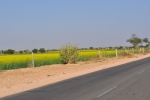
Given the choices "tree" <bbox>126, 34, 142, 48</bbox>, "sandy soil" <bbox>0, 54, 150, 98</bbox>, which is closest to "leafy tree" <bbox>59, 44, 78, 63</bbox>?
"sandy soil" <bbox>0, 54, 150, 98</bbox>

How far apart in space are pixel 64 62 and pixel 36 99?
32282 millimetres

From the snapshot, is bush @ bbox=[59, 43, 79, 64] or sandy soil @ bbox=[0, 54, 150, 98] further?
bush @ bbox=[59, 43, 79, 64]

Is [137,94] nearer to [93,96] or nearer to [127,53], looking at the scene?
[93,96]

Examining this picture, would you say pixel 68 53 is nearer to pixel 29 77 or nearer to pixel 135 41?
pixel 29 77

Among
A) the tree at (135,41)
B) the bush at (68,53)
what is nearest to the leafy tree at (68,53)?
the bush at (68,53)

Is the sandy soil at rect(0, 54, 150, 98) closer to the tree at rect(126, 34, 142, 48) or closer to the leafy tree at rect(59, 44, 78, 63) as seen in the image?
the leafy tree at rect(59, 44, 78, 63)

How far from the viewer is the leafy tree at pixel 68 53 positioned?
43906 millimetres

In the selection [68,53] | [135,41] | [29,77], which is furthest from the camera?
[135,41]

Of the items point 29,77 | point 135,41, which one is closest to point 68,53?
point 29,77

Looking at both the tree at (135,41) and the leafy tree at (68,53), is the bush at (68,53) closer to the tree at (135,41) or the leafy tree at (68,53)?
the leafy tree at (68,53)

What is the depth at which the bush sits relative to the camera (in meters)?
43.9

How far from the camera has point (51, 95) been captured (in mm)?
13859

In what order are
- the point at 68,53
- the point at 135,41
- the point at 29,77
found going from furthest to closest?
the point at 135,41
the point at 68,53
the point at 29,77

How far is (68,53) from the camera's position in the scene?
4384 cm
